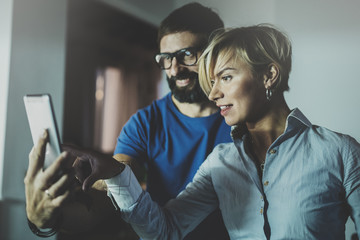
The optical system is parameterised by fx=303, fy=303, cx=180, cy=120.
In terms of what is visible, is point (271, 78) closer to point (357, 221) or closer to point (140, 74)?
point (357, 221)

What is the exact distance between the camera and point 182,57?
95 centimetres

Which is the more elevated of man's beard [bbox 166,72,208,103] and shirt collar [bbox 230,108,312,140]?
man's beard [bbox 166,72,208,103]

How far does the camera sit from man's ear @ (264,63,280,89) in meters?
0.75

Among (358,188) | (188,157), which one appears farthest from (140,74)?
(358,188)

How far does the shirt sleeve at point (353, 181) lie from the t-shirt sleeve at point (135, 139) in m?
0.55

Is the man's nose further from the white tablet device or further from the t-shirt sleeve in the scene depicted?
the white tablet device

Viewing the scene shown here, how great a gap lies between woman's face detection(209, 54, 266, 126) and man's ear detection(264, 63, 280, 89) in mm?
11

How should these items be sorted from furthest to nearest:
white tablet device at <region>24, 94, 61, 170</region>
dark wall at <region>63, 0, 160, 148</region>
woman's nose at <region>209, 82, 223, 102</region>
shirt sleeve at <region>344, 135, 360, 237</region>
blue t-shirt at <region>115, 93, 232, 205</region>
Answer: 1. dark wall at <region>63, 0, 160, 148</region>
2. blue t-shirt at <region>115, 93, 232, 205</region>
3. woman's nose at <region>209, 82, 223, 102</region>
4. shirt sleeve at <region>344, 135, 360, 237</region>
5. white tablet device at <region>24, 94, 61, 170</region>

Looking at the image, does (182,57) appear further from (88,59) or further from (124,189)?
(88,59)

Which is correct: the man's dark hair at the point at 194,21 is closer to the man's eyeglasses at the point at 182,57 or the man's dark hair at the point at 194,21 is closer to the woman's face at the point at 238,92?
the man's eyeglasses at the point at 182,57

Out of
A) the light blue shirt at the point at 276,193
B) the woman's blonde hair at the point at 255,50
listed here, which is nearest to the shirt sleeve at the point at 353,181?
the light blue shirt at the point at 276,193

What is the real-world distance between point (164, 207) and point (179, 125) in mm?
256

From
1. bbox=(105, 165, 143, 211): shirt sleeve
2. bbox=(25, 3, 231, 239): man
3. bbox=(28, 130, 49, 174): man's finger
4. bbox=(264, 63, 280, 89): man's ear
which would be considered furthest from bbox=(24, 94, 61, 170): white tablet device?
bbox=(264, 63, 280, 89): man's ear

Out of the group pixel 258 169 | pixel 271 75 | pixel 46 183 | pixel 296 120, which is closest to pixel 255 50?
pixel 271 75
